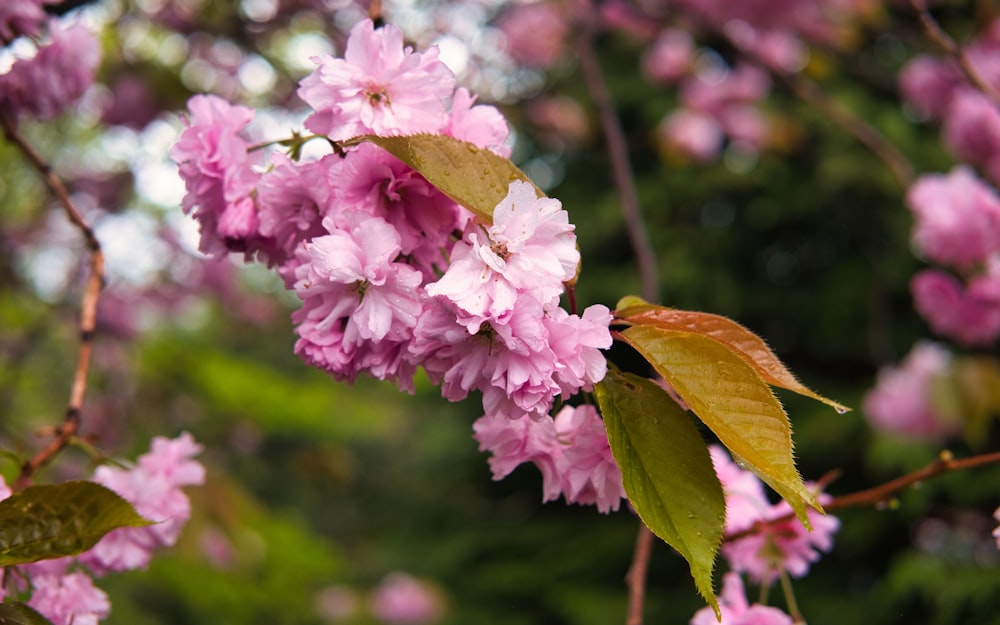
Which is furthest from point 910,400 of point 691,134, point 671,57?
point 671,57

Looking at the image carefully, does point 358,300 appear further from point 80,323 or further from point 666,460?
point 80,323

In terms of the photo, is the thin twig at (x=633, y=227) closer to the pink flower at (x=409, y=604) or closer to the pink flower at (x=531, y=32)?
the pink flower at (x=531, y=32)

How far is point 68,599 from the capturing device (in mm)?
726

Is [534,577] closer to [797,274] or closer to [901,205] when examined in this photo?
[797,274]

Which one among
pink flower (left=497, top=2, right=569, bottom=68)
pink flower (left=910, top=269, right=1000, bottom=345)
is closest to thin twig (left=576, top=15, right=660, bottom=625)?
pink flower (left=910, top=269, right=1000, bottom=345)

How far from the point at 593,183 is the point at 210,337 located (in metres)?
3.95

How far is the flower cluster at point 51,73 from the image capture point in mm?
1128

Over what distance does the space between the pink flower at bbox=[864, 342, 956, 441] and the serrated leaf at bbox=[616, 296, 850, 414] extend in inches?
66.8

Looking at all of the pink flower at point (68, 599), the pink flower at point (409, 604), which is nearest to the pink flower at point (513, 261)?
the pink flower at point (68, 599)

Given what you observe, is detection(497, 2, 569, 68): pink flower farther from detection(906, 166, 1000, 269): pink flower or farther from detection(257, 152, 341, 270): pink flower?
detection(257, 152, 341, 270): pink flower

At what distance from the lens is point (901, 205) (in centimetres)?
359

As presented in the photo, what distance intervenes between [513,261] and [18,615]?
1.44 feet

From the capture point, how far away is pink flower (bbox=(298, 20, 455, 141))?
629 mm

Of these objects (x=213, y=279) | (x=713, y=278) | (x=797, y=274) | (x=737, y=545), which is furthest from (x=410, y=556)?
(x=737, y=545)
